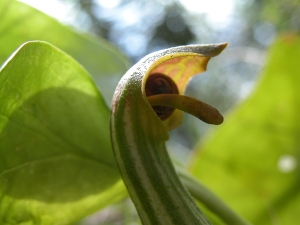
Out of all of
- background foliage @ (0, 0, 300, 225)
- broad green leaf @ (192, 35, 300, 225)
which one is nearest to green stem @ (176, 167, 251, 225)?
background foliage @ (0, 0, 300, 225)

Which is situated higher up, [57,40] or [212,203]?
[57,40]

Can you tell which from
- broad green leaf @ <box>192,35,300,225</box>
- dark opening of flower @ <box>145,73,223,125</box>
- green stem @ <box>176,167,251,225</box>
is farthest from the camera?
broad green leaf @ <box>192,35,300,225</box>

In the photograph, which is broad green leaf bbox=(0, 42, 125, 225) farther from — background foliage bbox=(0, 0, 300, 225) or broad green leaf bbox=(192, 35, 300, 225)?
broad green leaf bbox=(192, 35, 300, 225)

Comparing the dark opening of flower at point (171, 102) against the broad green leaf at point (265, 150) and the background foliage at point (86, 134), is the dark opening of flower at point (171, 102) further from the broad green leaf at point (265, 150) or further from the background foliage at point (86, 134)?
the broad green leaf at point (265, 150)

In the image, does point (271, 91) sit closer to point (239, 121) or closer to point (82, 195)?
point (239, 121)

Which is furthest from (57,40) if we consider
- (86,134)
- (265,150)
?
(265,150)

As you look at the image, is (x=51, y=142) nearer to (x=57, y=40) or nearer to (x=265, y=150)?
(x=57, y=40)
